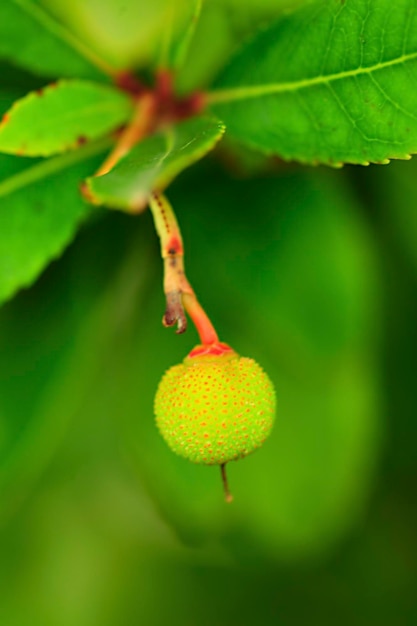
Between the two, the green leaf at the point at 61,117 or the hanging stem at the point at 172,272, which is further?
the green leaf at the point at 61,117

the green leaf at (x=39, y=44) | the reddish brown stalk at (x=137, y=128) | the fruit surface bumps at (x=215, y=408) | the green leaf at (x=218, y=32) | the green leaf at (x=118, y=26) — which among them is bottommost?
the fruit surface bumps at (x=215, y=408)

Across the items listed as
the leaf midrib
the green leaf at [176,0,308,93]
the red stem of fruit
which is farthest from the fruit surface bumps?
the green leaf at [176,0,308,93]

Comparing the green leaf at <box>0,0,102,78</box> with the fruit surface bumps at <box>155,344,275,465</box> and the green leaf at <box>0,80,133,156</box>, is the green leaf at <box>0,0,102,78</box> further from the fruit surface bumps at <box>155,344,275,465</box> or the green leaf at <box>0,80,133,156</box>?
the fruit surface bumps at <box>155,344,275,465</box>

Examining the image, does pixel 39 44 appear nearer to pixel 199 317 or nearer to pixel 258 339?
pixel 199 317

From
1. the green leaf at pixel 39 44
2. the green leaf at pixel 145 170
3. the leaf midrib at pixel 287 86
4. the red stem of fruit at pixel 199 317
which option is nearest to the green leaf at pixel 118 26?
the green leaf at pixel 39 44

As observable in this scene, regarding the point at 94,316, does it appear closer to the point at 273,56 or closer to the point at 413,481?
the point at 273,56

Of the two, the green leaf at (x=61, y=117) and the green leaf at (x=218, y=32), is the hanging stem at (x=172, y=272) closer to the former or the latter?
the green leaf at (x=61, y=117)
